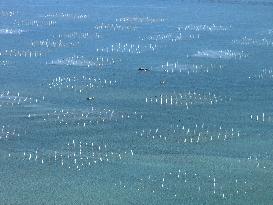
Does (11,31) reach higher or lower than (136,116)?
higher

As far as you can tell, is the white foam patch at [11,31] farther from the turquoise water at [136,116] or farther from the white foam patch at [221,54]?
the white foam patch at [221,54]

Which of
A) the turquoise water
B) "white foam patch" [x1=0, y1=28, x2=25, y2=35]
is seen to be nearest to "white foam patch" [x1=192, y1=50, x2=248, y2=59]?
the turquoise water

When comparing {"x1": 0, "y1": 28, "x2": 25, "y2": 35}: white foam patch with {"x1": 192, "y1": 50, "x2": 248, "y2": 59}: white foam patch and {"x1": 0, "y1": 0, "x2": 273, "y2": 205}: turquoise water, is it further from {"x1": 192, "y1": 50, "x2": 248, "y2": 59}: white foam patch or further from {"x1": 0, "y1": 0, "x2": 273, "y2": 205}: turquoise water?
{"x1": 192, "y1": 50, "x2": 248, "y2": 59}: white foam patch

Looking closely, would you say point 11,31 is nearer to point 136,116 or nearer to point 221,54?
point 221,54

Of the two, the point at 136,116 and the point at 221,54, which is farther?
the point at 221,54

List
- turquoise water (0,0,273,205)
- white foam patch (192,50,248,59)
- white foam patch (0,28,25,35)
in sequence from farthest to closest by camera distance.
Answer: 1. white foam patch (0,28,25,35)
2. white foam patch (192,50,248,59)
3. turquoise water (0,0,273,205)

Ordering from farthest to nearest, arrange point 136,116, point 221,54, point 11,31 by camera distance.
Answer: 1. point 11,31
2. point 221,54
3. point 136,116

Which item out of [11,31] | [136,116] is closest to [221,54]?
[136,116]

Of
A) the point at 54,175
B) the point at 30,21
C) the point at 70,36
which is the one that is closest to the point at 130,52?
the point at 70,36

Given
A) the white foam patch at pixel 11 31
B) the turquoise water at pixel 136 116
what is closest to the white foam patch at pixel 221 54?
the turquoise water at pixel 136 116
